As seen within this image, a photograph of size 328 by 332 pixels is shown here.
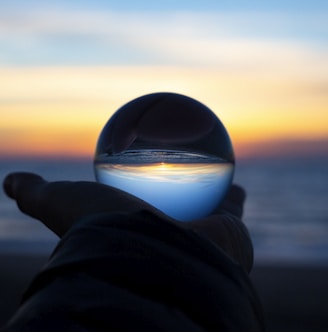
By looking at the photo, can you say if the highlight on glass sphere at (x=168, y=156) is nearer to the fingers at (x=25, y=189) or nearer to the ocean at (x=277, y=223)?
the fingers at (x=25, y=189)

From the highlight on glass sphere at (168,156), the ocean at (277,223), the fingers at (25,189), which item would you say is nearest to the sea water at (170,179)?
the highlight on glass sphere at (168,156)

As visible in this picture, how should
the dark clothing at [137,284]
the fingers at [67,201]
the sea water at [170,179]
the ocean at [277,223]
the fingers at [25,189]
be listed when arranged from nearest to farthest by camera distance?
the dark clothing at [137,284]
the fingers at [67,201]
the fingers at [25,189]
the sea water at [170,179]
the ocean at [277,223]

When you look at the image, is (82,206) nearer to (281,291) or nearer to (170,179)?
(170,179)

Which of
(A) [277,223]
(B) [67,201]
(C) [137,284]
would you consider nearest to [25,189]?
(B) [67,201]

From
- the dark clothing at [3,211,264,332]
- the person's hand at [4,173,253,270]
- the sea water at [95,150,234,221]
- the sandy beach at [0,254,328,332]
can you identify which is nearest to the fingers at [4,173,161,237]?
the person's hand at [4,173,253,270]

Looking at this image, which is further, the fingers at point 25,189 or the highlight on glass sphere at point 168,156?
the highlight on glass sphere at point 168,156

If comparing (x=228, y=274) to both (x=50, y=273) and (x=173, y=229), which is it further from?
(x=50, y=273)
